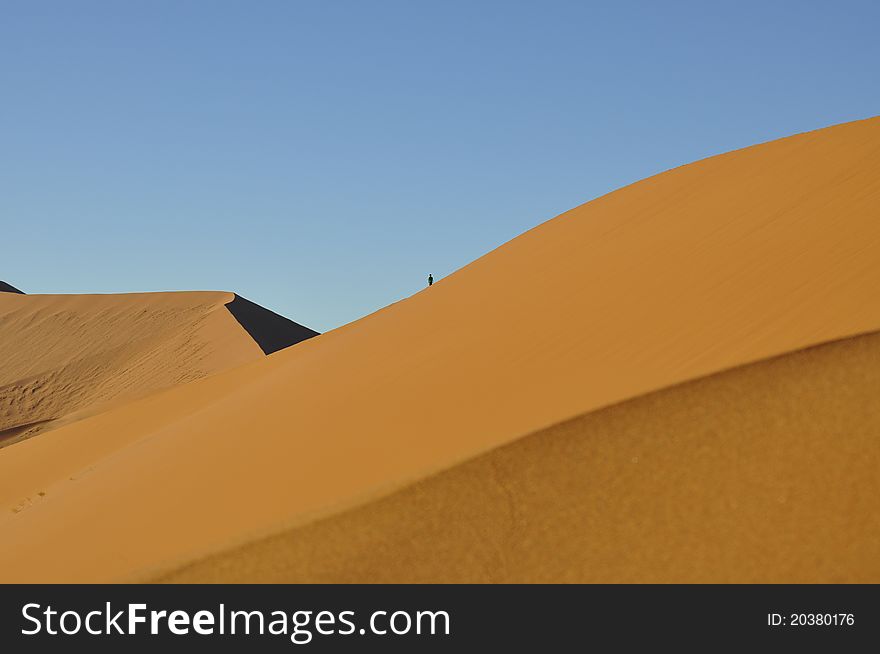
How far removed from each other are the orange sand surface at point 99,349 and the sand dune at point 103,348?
0.19 feet

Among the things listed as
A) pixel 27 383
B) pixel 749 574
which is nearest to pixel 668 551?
pixel 749 574

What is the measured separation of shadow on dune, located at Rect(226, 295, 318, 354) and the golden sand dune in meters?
38.6

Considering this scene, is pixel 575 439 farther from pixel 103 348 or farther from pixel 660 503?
pixel 103 348

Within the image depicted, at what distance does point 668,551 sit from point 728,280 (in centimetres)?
364

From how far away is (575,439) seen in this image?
342 inches

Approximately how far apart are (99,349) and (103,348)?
20cm

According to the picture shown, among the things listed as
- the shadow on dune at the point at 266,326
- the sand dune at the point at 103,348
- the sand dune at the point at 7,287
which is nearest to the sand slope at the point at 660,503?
the sand dune at the point at 103,348

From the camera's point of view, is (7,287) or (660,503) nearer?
(660,503)

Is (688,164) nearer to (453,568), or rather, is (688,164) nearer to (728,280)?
(728,280)

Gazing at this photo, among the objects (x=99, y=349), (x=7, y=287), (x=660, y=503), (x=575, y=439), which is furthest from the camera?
(x=7, y=287)

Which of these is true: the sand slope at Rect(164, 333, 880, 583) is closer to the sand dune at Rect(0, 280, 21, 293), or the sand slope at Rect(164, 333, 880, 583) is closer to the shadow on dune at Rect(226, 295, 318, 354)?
the shadow on dune at Rect(226, 295, 318, 354)

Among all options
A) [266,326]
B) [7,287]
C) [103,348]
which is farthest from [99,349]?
[7,287]

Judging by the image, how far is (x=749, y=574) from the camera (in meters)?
7.91

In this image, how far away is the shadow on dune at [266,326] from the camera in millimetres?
54188
